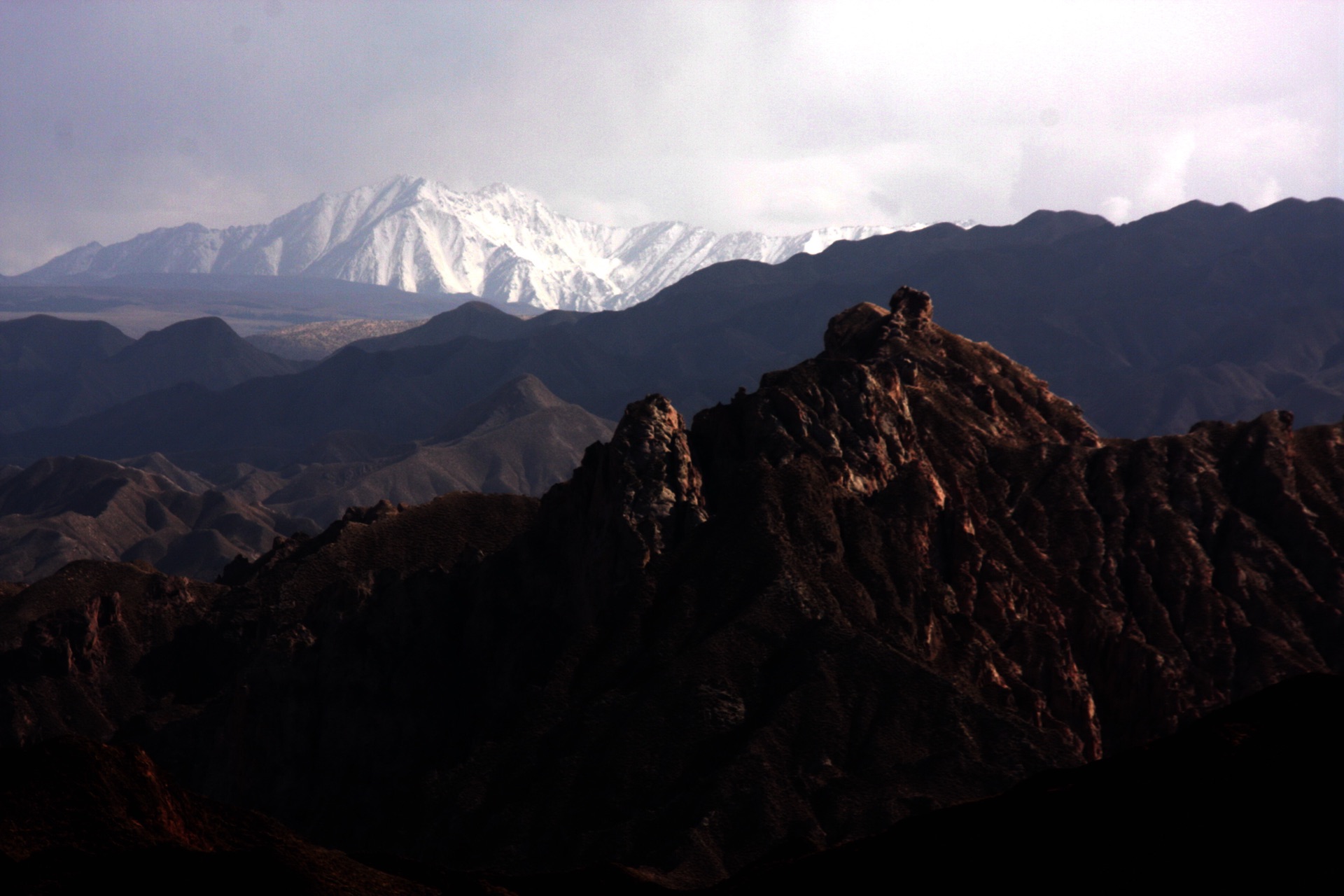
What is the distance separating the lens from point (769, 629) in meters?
101

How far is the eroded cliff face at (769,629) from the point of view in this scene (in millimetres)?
91562

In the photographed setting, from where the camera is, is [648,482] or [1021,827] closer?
[1021,827]

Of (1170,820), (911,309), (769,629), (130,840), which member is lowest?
(130,840)

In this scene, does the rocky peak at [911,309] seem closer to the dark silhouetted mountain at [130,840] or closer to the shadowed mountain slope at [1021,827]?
the shadowed mountain slope at [1021,827]

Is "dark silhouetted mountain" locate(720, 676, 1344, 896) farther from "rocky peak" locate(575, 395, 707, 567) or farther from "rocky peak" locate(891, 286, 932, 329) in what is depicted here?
"rocky peak" locate(891, 286, 932, 329)

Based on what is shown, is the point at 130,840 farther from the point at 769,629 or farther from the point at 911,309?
the point at 911,309

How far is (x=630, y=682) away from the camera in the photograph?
9988 cm

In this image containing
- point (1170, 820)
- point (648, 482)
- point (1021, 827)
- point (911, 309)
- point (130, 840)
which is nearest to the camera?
point (1170, 820)

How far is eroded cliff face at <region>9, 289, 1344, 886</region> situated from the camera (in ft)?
300

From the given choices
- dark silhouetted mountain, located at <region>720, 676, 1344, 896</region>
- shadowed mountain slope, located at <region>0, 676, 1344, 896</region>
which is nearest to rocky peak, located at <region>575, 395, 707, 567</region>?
shadowed mountain slope, located at <region>0, 676, 1344, 896</region>

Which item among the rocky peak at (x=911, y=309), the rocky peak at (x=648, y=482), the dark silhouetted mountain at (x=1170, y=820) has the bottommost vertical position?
the dark silhouetted mountain at (x=1170, y=820)

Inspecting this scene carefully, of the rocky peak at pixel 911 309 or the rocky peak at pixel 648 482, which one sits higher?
the rocky peak at pixel 911 309

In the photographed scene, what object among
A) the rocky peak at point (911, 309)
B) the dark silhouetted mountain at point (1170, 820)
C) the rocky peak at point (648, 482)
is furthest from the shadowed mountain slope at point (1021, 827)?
the rocky peak at point (911, 309)

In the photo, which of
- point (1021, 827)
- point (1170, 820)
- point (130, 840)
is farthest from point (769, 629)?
point (130, 840)
